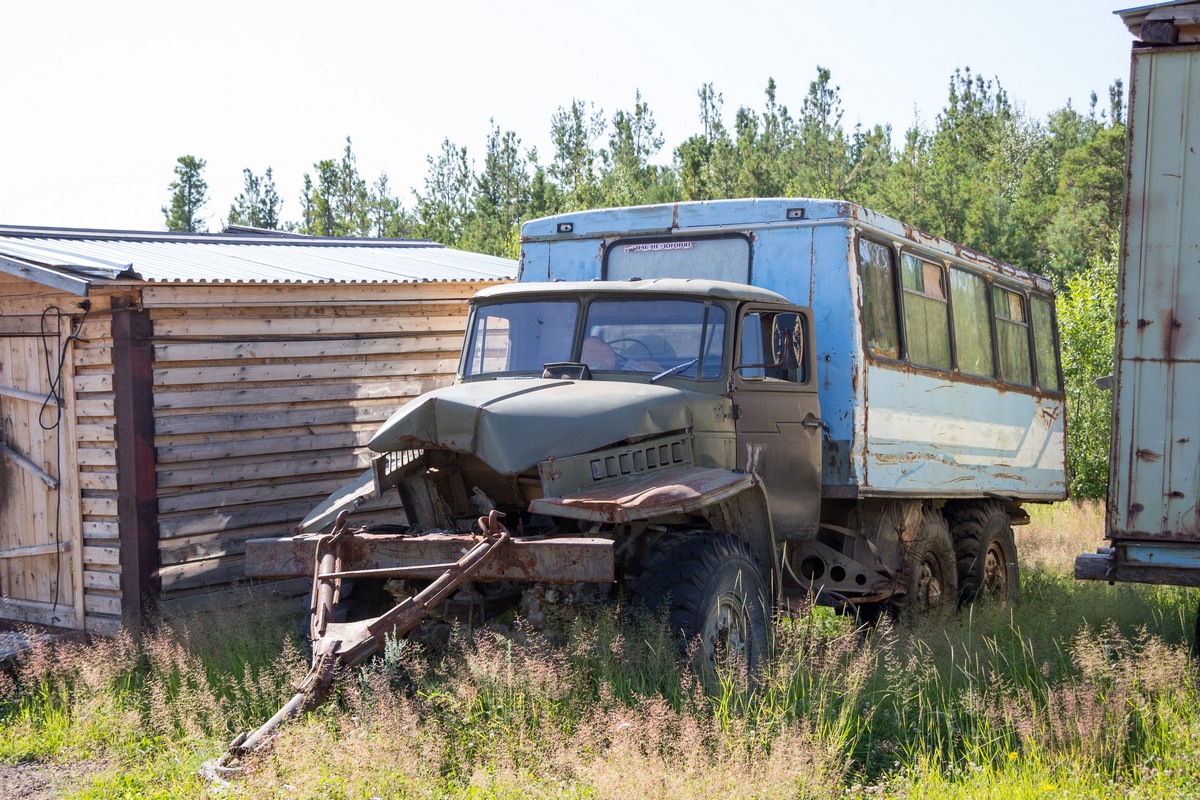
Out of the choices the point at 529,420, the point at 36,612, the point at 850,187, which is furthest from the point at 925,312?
the point at 850,187

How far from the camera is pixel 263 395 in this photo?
9758 mm

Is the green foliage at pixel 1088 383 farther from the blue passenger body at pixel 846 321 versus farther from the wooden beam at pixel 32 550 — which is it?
the wooden beam at pixel 32 550

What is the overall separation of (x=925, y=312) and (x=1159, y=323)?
3250mm

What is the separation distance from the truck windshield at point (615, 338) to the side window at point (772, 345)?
29 centimetres

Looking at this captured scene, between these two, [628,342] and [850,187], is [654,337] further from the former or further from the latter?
[850,187]

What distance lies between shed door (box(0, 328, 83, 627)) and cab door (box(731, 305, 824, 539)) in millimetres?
5210

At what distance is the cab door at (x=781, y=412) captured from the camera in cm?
749

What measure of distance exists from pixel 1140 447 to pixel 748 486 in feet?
6.69

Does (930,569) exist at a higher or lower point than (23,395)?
lower

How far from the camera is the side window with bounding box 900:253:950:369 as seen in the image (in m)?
9.22

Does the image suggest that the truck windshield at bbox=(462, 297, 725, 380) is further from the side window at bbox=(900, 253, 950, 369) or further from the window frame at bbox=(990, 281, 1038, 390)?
the window frame at bbox=(990, 281, 1038, 390)

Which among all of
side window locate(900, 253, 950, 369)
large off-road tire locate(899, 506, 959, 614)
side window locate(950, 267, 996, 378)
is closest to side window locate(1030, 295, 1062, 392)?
side window locate(950, 267, 996, 378)

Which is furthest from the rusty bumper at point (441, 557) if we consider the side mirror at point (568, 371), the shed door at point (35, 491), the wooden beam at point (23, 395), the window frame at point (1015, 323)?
the window frame at point (1015, 323)

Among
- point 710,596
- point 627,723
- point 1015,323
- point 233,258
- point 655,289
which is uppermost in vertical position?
point 233,258
